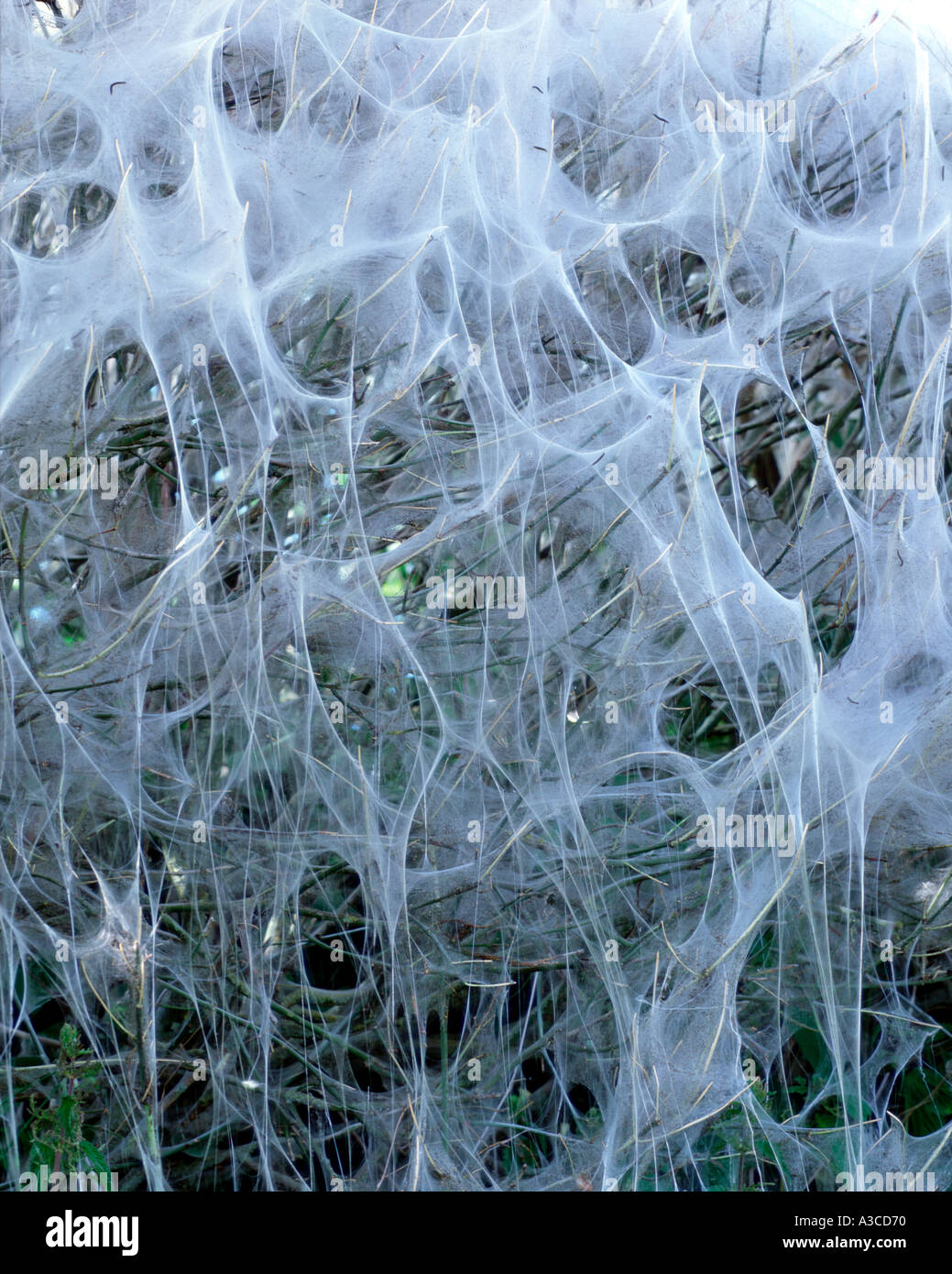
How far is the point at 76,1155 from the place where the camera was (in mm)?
2143

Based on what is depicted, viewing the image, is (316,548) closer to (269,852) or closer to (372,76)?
(269,852)

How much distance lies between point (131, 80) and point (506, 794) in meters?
1.70

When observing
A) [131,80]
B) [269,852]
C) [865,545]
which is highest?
[131,80]

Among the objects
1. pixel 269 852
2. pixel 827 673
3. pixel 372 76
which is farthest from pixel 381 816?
pixel 372 76

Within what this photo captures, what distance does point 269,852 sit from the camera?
87.6 inches

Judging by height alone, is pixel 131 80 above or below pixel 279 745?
above

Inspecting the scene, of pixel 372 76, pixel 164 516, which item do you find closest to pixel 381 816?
pixel 164 516

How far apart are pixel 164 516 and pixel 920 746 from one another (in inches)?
66.8

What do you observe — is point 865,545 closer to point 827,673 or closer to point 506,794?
point 827,673

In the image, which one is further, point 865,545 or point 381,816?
point 865,545
